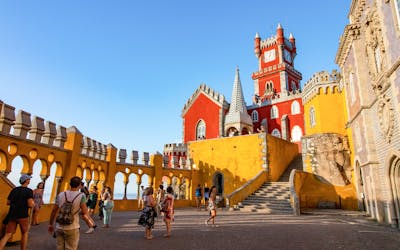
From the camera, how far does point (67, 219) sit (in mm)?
3680

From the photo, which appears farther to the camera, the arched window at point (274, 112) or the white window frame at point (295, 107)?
the arched window at point (274, 112)

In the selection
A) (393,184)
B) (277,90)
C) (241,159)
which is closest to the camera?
(393,184)

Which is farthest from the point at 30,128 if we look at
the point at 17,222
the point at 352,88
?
the point at 352,88

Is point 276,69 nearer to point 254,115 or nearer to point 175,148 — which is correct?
point 254,115

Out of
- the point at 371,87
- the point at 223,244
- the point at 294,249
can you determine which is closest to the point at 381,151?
the point at 371,87

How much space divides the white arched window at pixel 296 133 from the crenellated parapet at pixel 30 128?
27.4 meters

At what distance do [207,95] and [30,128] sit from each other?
Result: 27416 millimetres

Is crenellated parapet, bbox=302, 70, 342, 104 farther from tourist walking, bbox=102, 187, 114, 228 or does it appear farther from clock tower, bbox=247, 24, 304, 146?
tourist walking, bbox=102, 187, 114, 228

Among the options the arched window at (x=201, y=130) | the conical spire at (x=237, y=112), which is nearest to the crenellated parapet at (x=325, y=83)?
the conical spire at (x=237, y=112)

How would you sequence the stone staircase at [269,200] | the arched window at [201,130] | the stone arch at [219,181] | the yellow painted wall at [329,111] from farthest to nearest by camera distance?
the arched window at [201,130]
the yellow painted wall at [329,111]
the stone arch at [219,181]
the stone staircase at [269,200]

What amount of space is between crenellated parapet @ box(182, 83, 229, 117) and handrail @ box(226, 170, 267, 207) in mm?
16780

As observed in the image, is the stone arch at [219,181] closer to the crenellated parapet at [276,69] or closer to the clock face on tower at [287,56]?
the crenellated parapet at [276,69]

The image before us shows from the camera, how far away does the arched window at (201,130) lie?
1399 inches

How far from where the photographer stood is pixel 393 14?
9.02 meters
